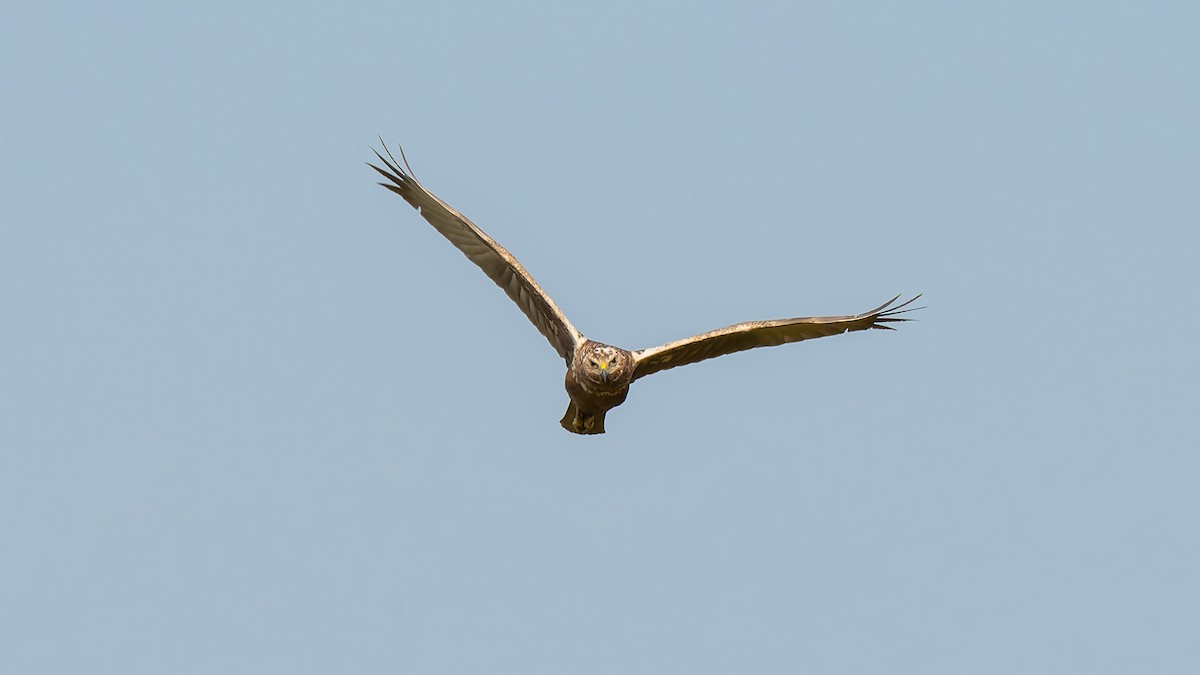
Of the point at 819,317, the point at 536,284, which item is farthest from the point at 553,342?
the point at 819,317

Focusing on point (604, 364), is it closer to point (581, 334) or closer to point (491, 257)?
point (581, 334)

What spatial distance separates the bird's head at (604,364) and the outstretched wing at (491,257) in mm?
629

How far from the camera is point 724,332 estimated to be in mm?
13914

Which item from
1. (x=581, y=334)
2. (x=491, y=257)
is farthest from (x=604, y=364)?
(x=491, y=257)

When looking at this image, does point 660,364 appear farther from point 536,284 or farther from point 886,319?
point 886,319

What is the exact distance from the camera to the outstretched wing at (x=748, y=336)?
1389cm

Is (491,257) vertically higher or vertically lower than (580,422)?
higher

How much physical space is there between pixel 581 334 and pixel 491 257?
155cm

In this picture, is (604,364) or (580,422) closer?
(604,364)

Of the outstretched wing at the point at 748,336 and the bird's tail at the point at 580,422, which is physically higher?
the outstretched wing at the point at 748,336

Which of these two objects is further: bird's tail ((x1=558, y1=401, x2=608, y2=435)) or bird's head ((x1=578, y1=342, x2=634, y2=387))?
bird's tail ((x1=558, y1=401, x2=608, y2=435))

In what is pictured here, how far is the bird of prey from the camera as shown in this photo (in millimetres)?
13539

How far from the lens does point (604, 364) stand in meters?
13.2

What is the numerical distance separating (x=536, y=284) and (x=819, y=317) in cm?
300
